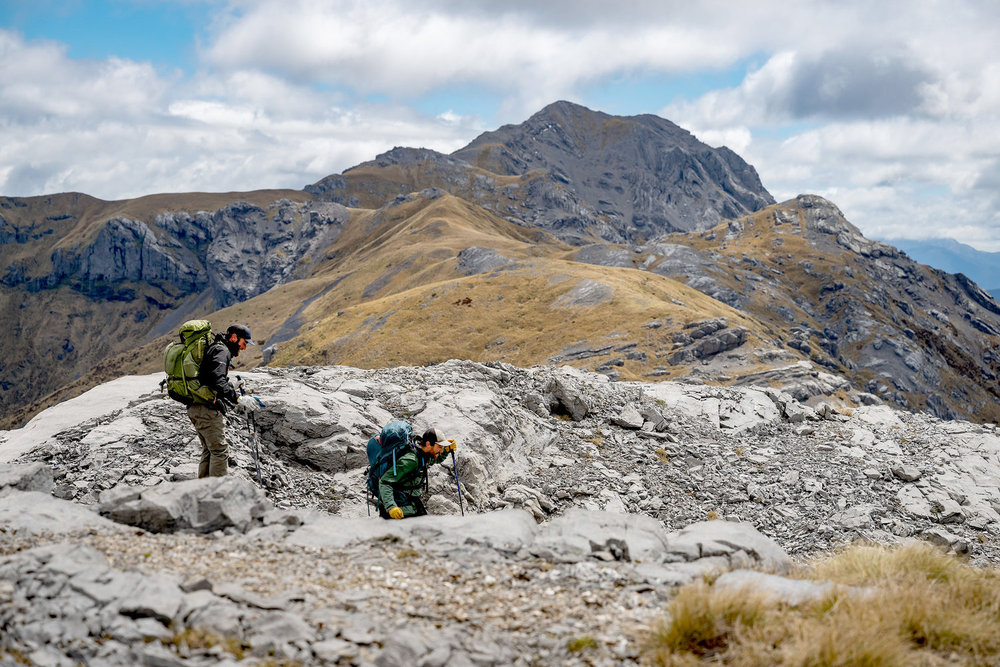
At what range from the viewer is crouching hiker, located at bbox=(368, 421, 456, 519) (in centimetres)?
1052

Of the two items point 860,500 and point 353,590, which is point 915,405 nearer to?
point 860,500

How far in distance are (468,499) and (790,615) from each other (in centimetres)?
986

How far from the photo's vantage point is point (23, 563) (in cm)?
636

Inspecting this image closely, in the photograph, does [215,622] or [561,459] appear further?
[561,459]

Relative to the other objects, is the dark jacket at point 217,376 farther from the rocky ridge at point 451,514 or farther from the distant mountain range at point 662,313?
the distant mountain range at point 662,313

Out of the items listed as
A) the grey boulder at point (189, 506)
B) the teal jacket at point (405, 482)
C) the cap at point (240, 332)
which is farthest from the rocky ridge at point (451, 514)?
the cap at point (240, 332)

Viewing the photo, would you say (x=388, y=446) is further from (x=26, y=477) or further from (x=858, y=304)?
(x=858, y=304)

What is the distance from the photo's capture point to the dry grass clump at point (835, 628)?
5086mm

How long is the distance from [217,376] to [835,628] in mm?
10845

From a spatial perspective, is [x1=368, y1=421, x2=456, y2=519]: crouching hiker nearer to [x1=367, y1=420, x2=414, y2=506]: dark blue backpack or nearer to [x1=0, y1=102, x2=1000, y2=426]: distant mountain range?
[x1=367, y1=420, x2=414, y2=506]: dark blue backpack

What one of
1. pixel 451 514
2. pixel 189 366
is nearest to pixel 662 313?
pixel 451 514

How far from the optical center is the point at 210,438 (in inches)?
453

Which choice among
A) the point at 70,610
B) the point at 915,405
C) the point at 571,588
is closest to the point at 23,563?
the point at 70,610

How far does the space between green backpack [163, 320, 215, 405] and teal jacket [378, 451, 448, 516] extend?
4.02m
